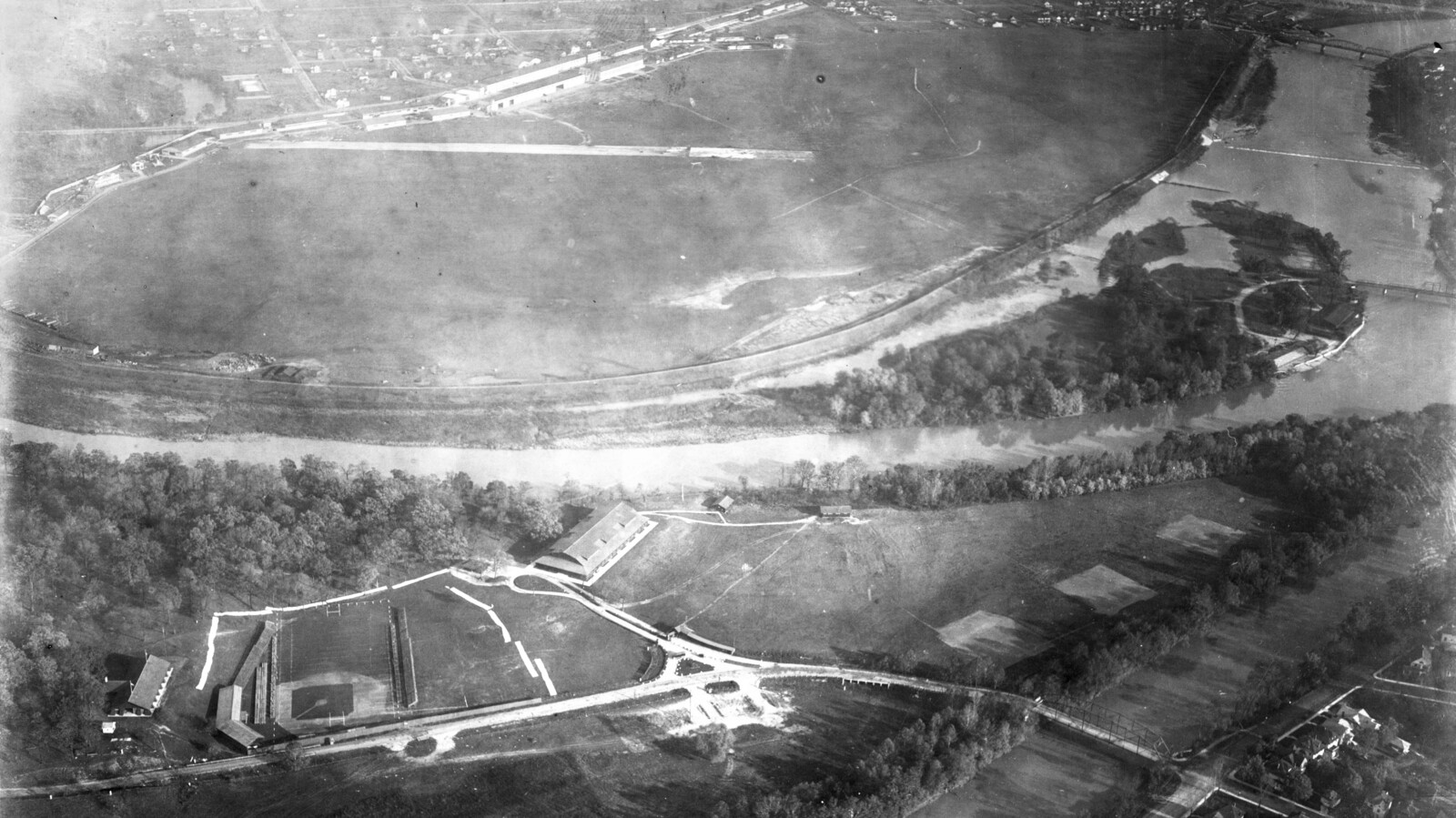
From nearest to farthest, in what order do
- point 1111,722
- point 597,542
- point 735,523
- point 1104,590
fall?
point 1111,722
point 1104,590
point 597,542
point 735,523

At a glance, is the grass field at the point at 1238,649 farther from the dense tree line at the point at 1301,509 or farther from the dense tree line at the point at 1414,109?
the dense tree line at the point at 1414,109

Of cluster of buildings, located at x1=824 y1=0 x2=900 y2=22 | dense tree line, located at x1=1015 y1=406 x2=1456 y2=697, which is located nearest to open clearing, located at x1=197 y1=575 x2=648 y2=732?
dense tree line, located at x1=1015 y1=406 x2=1456 y2=697

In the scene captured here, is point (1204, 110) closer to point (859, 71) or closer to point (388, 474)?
point (859, 71)

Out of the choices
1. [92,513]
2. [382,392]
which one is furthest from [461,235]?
[92,513]

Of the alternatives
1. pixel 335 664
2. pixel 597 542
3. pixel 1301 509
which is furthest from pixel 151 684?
pixel 1301 509

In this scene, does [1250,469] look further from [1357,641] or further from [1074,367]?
[1357,641]

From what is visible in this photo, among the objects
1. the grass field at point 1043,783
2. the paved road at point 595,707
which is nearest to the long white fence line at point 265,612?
the paved road at point 595,707
